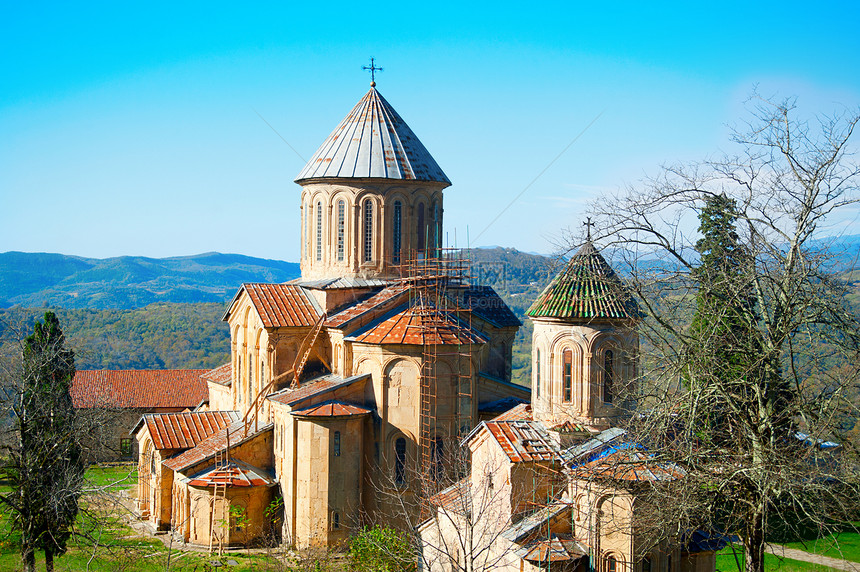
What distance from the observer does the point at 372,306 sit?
74.3ft

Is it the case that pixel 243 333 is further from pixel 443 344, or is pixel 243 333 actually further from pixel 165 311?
pixel 165 311

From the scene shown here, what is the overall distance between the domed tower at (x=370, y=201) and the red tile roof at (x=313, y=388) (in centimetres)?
358

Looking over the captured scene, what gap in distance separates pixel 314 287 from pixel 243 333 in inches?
126

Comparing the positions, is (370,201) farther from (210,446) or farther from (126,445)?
(126,445)

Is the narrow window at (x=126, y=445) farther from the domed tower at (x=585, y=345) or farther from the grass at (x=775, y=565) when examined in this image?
the grass at (x=775, y=565)

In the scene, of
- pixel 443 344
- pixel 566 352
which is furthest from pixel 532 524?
pixel 443 344

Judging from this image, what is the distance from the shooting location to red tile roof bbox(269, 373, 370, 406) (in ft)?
69.1

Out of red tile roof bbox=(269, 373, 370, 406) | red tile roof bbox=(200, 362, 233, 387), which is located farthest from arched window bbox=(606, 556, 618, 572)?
red tile roof bbox=(200, 362, 233, 387)

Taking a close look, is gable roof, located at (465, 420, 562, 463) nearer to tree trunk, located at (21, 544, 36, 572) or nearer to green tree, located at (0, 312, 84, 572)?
green tree, located at (0, 312, 84, 572)

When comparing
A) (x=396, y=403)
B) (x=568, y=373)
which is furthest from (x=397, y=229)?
Answer: (x=568, y=373)

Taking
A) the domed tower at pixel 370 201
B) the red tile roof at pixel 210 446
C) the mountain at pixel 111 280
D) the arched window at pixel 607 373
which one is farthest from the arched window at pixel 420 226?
the mountain at pixel 111 280

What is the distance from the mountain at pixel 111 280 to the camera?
125 metres

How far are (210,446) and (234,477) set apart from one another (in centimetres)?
192

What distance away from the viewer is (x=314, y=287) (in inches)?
959
